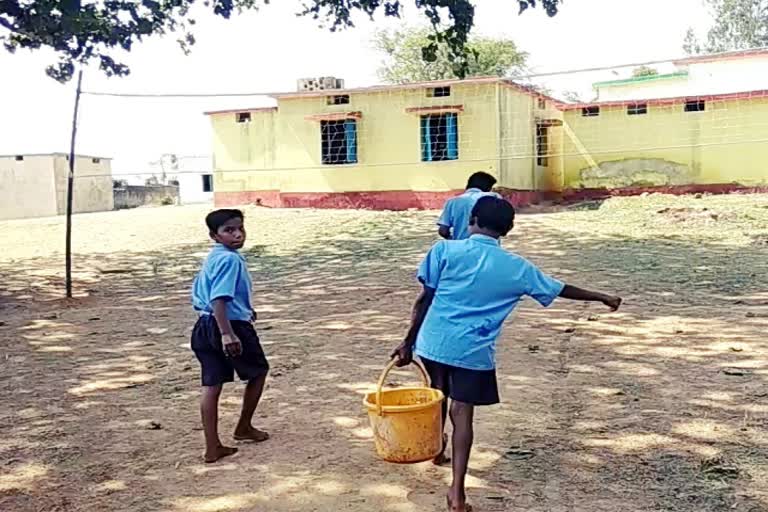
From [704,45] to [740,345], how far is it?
150ft

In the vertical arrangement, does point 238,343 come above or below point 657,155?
below

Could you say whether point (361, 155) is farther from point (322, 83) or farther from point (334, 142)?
point (322, 83)

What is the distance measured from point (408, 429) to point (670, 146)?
18.0 m

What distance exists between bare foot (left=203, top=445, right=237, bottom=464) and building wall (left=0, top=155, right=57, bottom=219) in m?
26.9

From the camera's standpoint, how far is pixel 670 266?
9875mm

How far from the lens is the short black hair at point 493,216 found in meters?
3.23

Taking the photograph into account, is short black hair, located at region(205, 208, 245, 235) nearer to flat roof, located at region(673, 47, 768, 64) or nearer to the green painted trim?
flat roof, located at region(673, 47, 768, 64)

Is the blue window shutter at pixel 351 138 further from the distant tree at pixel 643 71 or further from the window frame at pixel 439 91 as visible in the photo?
the distant tree at pixel 643 71

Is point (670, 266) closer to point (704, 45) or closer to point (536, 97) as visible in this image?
point (536, 97)

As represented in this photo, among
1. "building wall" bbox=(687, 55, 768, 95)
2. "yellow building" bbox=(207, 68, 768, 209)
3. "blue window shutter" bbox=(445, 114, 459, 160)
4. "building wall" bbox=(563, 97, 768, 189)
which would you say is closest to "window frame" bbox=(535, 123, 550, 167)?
"yellow building" bbox=(207, 68, 768, 209)

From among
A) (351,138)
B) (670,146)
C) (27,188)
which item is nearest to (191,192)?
(27,188)

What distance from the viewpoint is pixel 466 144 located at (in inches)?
771

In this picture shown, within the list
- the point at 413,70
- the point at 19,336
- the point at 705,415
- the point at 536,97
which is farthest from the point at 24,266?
the point at 413,70

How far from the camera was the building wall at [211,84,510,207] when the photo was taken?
63.8ft
